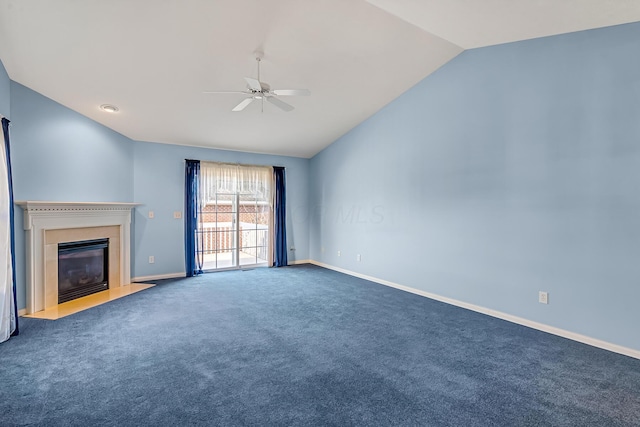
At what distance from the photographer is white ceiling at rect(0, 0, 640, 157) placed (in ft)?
8.95

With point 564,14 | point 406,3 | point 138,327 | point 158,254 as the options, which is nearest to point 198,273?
point 158,254

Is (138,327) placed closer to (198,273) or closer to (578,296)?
(198,273)

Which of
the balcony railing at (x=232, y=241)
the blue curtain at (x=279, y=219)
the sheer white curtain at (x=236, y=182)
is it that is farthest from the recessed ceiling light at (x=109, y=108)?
the blue curtain at (x=279, y=219)

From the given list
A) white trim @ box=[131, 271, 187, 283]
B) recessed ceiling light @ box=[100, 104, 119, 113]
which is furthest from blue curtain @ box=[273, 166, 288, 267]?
recessed ceiling light @ box=[100, 104, 119, 113]

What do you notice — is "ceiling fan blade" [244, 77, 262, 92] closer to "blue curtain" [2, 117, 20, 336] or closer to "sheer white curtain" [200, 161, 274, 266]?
"blue curtain" [2, 117, 20, 336]

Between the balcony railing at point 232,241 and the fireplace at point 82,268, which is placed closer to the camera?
the fireplace at point 82,268

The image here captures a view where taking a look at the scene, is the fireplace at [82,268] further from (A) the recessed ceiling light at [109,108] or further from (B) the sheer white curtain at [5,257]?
(A) the recessed ceiling light at [109,108]

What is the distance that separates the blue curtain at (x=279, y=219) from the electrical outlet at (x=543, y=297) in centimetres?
472

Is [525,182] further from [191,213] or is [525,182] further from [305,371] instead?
[191,213]

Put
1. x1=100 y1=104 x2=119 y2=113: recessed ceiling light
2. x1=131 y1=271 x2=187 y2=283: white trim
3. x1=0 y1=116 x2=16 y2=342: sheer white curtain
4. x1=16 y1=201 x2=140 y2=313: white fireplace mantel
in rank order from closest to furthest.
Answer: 1. x1=0 y1=116 x2=16 y2=342: sheer white curtain
2. x1=16 y1=201 x2=140 y2=313: white fireplace mantel
3. x1=100 y1=104 x2=119 y2=113: recessed ceiling light
4. x1=131 y1=271 x2=187 y2=283: white trim

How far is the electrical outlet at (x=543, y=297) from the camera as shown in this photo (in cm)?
328

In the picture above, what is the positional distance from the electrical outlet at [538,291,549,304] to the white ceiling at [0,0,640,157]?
2.64 meters

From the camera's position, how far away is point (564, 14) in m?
2.75

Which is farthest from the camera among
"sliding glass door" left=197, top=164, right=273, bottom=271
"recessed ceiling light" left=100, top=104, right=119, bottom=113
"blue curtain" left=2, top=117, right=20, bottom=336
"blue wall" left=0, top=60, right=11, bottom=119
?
"sliding glass door" left=197, top=164, right=273, bottom=271
